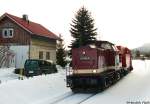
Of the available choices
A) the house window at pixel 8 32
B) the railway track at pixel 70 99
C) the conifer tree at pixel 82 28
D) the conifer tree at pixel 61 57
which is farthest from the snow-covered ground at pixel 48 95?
the conifer tree at pixel 61 57

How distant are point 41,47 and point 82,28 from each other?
26.0ft

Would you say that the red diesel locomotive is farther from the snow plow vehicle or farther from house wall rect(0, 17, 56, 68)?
house wall rect(0, 17, 56, 68)

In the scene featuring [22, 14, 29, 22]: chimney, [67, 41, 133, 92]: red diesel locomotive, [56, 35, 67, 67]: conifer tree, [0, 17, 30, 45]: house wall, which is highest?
[22, 14, 29, 22]: chimney

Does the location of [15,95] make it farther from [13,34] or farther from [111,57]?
[13,34]

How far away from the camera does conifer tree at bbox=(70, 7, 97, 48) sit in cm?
4162

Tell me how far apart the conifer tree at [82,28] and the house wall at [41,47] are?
5.24m

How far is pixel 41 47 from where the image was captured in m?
47.5

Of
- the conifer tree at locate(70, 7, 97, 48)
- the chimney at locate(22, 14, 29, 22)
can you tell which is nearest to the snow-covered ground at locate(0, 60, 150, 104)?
the conifer tree at locate(70, 7, 97, 48)

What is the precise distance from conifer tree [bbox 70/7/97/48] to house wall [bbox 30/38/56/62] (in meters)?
5.24

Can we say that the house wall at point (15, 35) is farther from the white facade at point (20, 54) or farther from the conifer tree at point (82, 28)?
the conifer tree at point (82, 28)

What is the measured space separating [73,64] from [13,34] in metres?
25.5

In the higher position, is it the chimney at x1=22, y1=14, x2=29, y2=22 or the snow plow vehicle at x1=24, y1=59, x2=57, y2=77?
the chimney at x1=22, y1=14, x2=29, y2=22

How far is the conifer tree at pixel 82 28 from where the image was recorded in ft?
137

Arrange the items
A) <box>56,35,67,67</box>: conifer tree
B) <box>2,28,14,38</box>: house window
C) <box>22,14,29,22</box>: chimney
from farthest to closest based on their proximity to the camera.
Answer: <box>22,14,29,22</box>: chimney
<box>56,35,67,67</box>: conifer tree
<box>2,28,14,38</box>: house window
